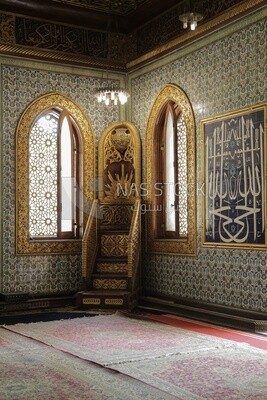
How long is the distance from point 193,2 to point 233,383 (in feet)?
15.3

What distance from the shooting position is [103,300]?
700 cm

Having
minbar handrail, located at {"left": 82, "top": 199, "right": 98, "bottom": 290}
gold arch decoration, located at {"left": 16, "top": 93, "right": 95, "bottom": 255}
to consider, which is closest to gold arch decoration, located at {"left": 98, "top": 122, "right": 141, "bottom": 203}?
gold arch decoration, located at {"left": 16, "top": 93, "right": 95, "bottom": 255}

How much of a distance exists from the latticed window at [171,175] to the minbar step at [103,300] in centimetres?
107

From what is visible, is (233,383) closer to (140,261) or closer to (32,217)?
(140,261)

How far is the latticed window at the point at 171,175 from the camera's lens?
7.29 metres

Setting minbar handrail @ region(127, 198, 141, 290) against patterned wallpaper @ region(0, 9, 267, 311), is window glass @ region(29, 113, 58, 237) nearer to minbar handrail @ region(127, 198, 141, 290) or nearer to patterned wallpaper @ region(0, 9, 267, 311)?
patterned wallpaper @ region(0, 9, 267, 311)

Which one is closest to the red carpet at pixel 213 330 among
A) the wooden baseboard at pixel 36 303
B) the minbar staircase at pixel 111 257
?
the minbar staircase at pixel 111 257

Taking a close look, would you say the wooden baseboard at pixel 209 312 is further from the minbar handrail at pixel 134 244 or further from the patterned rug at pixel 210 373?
the patterned rug at pixel 210 373

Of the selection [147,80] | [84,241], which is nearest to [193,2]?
[147,80]

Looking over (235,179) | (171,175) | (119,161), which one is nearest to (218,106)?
(235,179)

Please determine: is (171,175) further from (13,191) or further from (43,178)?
(13,191)

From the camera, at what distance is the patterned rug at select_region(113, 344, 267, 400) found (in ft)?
11.9

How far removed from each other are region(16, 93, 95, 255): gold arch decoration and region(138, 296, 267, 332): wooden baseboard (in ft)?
4.37

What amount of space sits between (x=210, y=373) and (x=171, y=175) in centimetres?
381
